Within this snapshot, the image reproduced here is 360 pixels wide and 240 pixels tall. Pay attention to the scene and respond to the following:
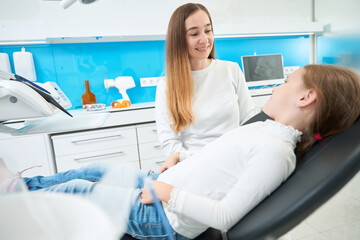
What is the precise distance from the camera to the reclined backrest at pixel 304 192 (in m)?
0.59

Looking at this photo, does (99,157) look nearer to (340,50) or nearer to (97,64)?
(97,64)

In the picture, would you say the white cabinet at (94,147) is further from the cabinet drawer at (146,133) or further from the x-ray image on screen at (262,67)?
the x-ray image on screen at (262,67)

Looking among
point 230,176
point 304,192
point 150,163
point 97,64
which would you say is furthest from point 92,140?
point 304,192

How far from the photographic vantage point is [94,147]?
2215mm

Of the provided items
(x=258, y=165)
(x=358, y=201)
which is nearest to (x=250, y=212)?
(x=258, y=165)

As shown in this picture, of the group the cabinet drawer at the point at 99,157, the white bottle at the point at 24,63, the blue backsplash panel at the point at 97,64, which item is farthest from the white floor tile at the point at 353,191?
the white bottle at the point at 24,63

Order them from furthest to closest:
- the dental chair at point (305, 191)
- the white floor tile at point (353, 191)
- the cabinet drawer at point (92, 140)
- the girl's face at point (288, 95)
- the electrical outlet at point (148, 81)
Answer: the electrical outlet at point (148, 81) → the cabinet drawer at point (92, 140) → the white floor tile at point (353, 191) → the girl's face at point (288, 95) → the dental chair at point (305, 191)

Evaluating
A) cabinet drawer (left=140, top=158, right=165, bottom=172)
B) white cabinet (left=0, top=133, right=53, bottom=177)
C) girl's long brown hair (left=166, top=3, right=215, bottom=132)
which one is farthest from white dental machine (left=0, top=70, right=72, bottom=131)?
cabinet drawer (left=140, top=158, right=165, bottom=172)

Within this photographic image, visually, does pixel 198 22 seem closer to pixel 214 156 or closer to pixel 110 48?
pixel 214 156

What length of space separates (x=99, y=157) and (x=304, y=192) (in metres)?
1.97

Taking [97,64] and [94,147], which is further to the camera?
[97,64]

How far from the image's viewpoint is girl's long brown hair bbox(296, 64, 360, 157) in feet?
2.37

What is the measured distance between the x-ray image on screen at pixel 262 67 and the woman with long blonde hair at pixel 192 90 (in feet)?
5.61

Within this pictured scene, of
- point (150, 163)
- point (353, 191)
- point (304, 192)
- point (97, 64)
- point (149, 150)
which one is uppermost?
point (97, 64)
